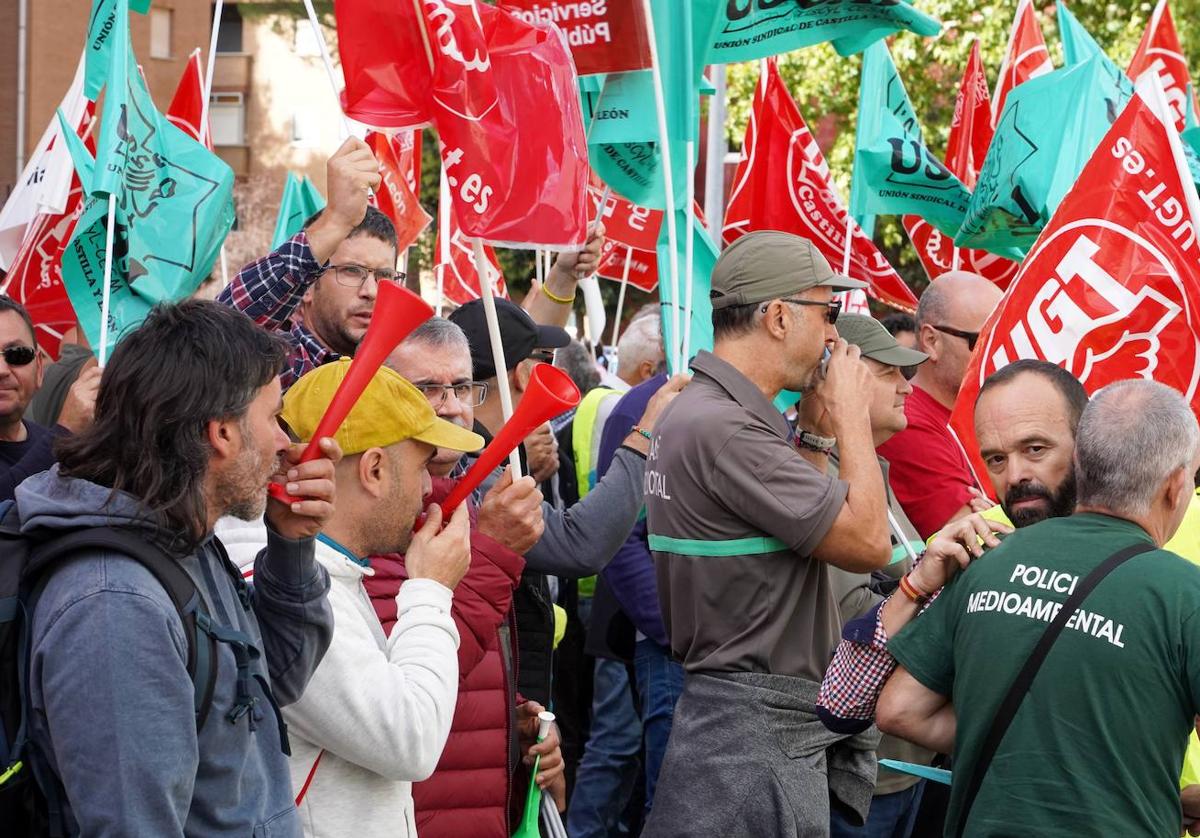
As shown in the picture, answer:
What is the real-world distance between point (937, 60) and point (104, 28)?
13329mm

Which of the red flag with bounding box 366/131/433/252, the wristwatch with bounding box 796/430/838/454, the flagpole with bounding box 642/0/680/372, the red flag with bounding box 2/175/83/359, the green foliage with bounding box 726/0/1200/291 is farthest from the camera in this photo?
the green foliage with bounding box 726/0/1200/291

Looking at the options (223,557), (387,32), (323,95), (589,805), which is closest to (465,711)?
(223,557)

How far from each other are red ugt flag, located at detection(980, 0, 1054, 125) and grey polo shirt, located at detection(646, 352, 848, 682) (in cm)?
439

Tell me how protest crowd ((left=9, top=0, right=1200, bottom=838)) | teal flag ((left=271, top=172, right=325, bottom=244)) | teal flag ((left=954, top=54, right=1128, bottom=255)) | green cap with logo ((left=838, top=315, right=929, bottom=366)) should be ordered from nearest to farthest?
protest crowd ((left=9, top=0, right=1200, bottom=838)) → green cap with logo ((left=838, top=315, right=929, bottom=366)) → teal flag ((left=954, top=54, right=1128, bottom=255)) → teal flag ((left=271, top=172, right=325, bottom=244))

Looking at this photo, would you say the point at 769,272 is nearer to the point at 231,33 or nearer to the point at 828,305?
the point at 828,305

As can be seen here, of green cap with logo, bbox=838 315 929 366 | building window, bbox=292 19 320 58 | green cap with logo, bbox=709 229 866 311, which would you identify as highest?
building window, bbox=292 19 320 58

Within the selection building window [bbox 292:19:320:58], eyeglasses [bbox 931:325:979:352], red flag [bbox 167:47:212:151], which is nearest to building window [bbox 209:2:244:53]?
building window [bbox 292:19:320:58]

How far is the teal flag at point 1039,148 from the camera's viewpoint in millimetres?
6293

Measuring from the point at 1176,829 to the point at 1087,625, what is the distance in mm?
434

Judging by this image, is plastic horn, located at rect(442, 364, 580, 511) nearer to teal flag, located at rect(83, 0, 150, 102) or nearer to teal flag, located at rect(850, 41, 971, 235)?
teal flag, located at rect(83, 0, 150, 102)

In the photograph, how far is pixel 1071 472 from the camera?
3.70 metres

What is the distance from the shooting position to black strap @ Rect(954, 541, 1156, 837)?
3.04 m

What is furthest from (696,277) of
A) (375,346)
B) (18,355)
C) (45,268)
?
(375,346)

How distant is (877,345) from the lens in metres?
5.14
